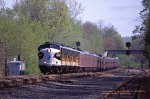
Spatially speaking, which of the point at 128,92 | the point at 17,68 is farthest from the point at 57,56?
the point at 128,92

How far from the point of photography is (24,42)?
197 ft

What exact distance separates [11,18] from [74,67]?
16.6m

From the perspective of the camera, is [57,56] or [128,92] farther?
[57,56]

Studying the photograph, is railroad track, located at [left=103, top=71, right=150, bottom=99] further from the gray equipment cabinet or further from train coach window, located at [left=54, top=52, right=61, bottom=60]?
the gray equipment cabinet

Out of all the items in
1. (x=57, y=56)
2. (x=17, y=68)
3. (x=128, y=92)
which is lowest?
(x=128, y=92)

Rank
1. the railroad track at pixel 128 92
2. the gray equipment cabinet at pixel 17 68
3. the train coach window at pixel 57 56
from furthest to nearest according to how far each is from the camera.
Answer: the gray equipment cabinet at pixel 17 68 → the train coach window at pixel 57 56 → the railroad track at pixel 128 92

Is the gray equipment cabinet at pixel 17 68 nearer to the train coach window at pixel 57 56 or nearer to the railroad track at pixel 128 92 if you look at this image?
the train coach window at pixel 57 56

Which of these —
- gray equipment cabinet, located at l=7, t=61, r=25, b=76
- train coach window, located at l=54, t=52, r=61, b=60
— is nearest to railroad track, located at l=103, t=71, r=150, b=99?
train coach window, located at l=54, t=52, r=61, b=60

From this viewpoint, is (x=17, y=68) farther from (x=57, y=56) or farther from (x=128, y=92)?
(x=128, y=92)

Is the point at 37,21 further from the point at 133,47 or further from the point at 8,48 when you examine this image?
the point at 133,47

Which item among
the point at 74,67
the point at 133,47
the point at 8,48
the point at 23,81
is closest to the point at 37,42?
the point at 8,48

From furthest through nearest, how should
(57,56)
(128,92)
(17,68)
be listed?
(17,68)
(57,56)
(128,92)

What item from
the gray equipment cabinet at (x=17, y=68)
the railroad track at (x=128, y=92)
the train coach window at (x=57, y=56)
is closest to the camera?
the railroad track at (x=128, y=92)

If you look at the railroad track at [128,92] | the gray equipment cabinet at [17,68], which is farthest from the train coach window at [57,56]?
the railroad track at [128,92]
